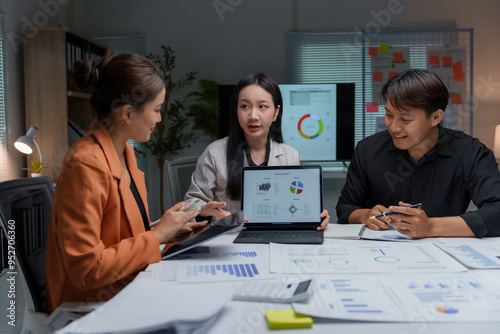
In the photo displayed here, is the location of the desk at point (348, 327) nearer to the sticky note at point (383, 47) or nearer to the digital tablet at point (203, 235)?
the digital tablet at point (203, 235)

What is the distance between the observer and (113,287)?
136 cm

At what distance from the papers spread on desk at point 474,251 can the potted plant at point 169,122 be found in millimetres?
3573

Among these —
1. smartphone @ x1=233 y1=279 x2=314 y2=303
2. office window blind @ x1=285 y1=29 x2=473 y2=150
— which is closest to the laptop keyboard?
smartphone @ x1=233 y1=279 x2=314 y2=303

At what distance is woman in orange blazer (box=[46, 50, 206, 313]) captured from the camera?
123cm

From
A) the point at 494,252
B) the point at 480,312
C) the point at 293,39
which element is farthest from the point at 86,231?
the point at 293,39

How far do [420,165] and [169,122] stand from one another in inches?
133

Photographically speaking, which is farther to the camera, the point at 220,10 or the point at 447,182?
the point at 220,10

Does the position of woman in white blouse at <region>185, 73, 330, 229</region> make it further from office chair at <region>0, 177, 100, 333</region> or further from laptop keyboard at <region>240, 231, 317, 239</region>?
office chair at <region>0, 177, 100, 333</region>

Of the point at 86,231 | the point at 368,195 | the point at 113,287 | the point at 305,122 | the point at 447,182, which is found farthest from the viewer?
the point at 305,122

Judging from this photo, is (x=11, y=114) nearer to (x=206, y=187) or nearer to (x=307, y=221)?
(x=206, y=187)

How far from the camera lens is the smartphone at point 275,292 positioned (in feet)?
3.27

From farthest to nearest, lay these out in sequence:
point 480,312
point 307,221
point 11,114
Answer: point 11,114 < point 307,221 < point 480,312

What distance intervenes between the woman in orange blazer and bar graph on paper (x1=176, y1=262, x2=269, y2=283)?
A: 5.0 inches

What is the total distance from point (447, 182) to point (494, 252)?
0.55 m
